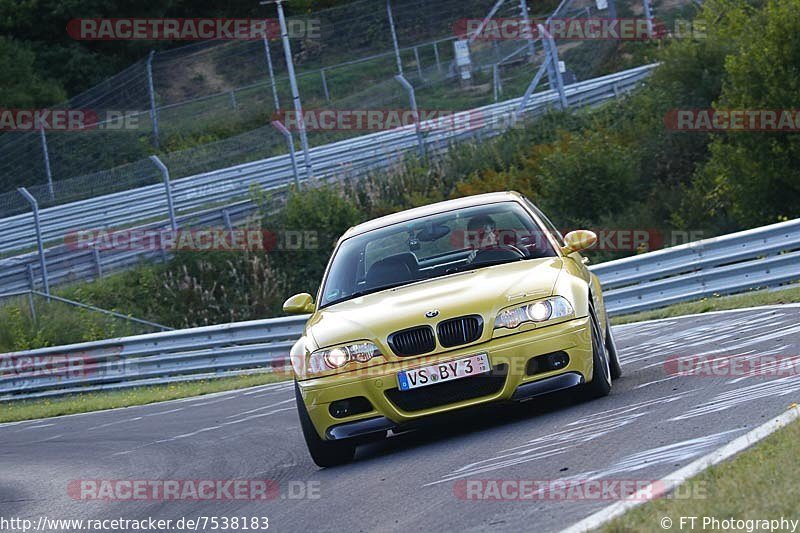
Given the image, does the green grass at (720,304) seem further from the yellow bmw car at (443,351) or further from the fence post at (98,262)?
the fence post at (98,262)

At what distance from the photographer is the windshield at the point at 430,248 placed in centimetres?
904

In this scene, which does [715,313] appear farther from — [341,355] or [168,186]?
[168,186]

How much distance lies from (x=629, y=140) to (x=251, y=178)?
→ 9.64 metres

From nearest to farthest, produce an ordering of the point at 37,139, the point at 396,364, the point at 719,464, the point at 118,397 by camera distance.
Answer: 1. the point at 719,464
2. the point at 396,364
3. the point at 118,397
4. the point at 37,139

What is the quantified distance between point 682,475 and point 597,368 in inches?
106

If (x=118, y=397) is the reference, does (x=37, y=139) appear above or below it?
above

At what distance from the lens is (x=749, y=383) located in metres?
7.97

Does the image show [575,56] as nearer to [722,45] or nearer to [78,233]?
[722,45]

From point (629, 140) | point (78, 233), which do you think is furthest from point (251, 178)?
point (629, 140)

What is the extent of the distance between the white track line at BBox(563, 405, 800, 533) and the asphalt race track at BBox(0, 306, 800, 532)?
10 cm

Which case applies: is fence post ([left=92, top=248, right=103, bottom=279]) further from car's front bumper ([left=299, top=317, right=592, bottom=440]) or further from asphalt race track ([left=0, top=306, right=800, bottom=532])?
car's front bumper ([left=299, top=317, right=592, bottom=440])

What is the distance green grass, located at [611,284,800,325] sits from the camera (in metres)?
14.0

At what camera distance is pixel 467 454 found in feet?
24.6

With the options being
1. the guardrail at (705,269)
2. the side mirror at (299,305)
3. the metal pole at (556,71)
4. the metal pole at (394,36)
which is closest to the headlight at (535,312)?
the side mirror at (299,305)
